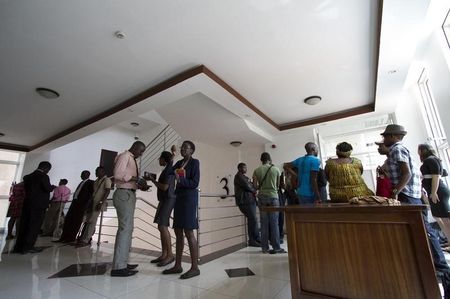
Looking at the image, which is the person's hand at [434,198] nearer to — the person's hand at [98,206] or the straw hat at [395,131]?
the straw hat at [395,131]

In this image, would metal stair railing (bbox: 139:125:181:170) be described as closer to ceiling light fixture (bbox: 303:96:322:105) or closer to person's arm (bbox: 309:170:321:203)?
ceiling light fixture (bbox: 303:96:322:105)

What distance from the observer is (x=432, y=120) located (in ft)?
10.5

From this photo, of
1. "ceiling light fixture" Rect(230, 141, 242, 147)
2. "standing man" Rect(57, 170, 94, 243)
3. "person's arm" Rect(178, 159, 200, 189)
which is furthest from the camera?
"ceiling light fixture" Rect(230, 141, 242, 147)

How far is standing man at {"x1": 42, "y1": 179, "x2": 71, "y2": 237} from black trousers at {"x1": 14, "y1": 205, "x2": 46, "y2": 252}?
6.15 feet

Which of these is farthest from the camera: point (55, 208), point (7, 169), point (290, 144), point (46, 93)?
point (7, 169)

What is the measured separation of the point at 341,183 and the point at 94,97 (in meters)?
3.62

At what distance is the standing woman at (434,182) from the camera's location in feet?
7.39

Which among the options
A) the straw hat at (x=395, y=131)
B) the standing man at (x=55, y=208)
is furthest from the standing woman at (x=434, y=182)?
the standing man at (x=55, y=208)

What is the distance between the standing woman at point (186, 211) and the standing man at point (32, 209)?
248 centimetres

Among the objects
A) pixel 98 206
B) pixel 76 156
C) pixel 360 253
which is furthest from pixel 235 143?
pixel 76 156

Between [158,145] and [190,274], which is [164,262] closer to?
[190,274]

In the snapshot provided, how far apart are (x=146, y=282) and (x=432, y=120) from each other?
4.29 meters

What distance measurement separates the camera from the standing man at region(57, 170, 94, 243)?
12.6ft

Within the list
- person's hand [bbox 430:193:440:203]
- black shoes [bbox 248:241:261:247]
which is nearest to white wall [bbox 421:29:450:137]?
person's hand [bbox 430:193:440:203]
